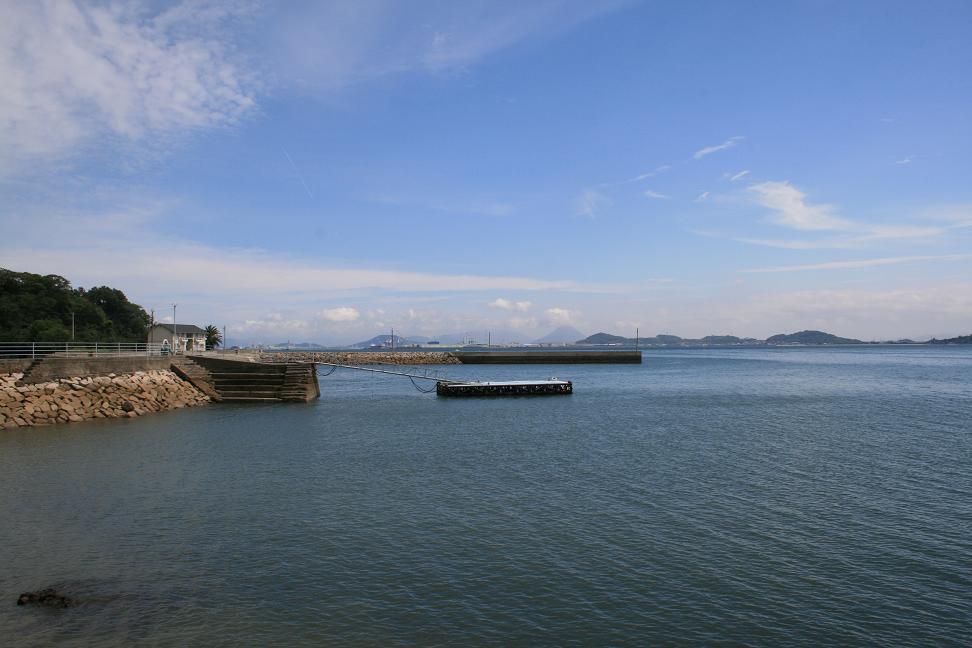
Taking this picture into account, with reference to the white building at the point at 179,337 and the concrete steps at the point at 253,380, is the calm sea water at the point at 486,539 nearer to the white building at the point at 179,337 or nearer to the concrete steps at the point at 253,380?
the concrete steps at the point at 253,380

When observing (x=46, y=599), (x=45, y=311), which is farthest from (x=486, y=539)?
(x=45, y=311)

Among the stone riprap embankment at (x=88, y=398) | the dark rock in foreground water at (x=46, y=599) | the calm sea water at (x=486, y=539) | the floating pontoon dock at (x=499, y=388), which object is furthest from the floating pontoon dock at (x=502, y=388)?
the dark rock in foreground water at (x=46, y=599)

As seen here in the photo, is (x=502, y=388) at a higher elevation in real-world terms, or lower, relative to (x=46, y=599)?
higher

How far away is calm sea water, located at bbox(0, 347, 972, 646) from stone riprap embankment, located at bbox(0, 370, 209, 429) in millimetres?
4095

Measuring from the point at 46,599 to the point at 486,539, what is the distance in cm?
1001

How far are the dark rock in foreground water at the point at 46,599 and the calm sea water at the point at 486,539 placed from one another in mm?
306

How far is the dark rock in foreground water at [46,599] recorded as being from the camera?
1245cm

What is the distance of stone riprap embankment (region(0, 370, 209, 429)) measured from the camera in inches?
1446

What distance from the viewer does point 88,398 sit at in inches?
1581

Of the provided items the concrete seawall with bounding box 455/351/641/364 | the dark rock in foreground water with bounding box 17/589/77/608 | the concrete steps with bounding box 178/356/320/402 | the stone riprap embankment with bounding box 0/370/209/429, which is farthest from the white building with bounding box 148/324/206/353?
the concrete seawall with bounding box 455/351/641/364

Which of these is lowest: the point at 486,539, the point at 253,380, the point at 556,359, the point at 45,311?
the point at 486,539

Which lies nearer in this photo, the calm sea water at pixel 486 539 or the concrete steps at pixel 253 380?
the calm sea water at pixel 486 539

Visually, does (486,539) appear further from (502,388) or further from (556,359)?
(556,359)

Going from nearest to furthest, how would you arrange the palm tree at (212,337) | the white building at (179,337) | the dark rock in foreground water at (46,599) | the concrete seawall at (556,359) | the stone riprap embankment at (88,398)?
the dark rock in foreground water at (46,599)
the stone riprap embankment at (88,398)
the white building at (179,337)
the palm tree at (212,337)
the concrete seawall at (556,359)
